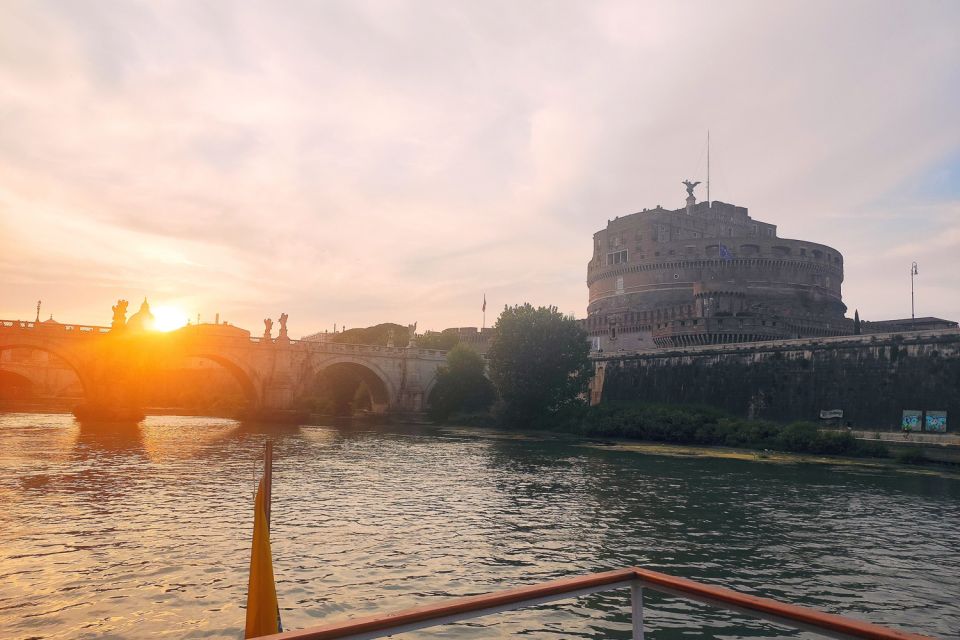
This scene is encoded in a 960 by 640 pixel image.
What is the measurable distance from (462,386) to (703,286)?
27.3 meters

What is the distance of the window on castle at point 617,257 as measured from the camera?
90.0 meters

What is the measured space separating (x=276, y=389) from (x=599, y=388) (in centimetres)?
3191

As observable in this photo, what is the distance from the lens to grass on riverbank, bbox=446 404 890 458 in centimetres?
3894

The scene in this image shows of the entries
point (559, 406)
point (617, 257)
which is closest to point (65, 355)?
point (559, 406)

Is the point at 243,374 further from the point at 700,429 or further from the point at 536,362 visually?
the point at 700,429

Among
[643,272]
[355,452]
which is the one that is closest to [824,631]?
[355,452]

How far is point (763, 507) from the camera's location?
835 inches

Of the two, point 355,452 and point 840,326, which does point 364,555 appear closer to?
point 355,452

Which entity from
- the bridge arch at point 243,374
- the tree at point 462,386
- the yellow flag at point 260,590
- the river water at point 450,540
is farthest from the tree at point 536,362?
the yellow flag at point 260,590

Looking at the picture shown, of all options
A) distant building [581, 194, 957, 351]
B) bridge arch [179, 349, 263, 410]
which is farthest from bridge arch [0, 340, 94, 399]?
distant building [581, 194, 957, 351]

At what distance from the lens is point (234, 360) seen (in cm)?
6412

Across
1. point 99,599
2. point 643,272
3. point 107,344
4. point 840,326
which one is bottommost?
point 99,599

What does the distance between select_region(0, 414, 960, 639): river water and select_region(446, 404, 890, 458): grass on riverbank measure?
366 inches

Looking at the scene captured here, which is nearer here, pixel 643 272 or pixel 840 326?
pixel 840 326
